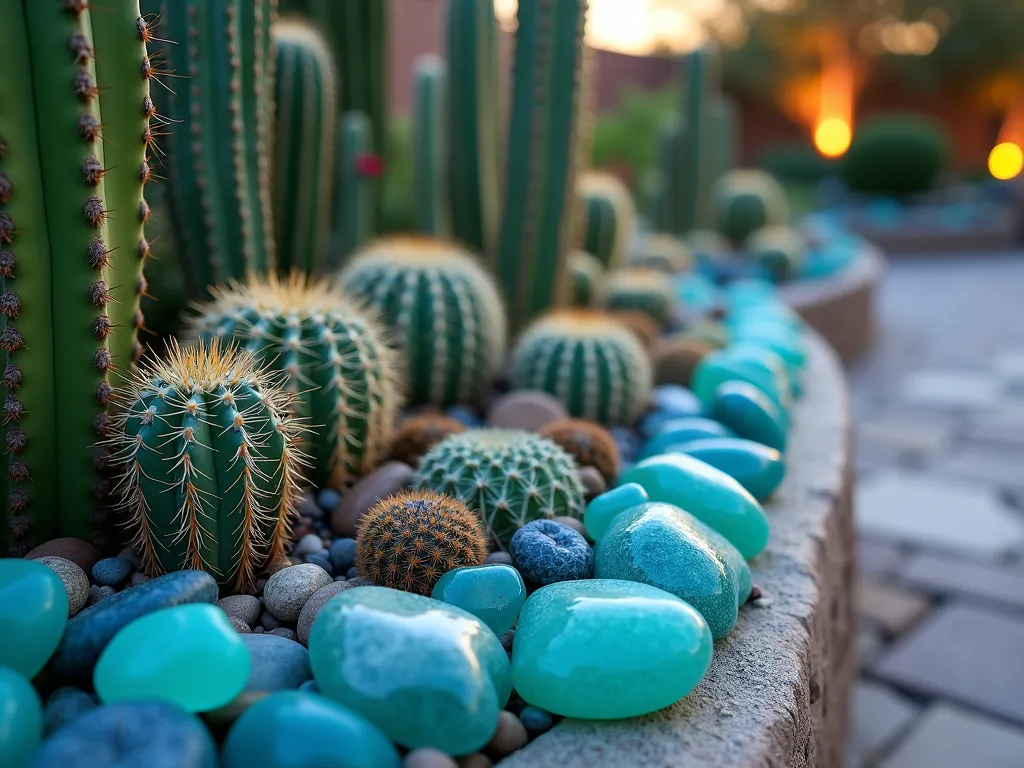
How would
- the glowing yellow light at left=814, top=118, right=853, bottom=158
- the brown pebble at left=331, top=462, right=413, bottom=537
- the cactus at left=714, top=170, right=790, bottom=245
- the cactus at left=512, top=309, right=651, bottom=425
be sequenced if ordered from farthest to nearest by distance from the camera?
the glowing yellow light at left=814, top=118, right=853, bottom=158, the cactus at left=714, top=170, right=790, bottom=245, the cactus at left=512, top=309, right=651, bottom=425, the brown pebble at left=331, top=462, right=413, bottom=537

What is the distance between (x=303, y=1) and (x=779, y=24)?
20385 mm

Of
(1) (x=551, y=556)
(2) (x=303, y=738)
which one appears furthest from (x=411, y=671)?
(1) (x=551, y=556)

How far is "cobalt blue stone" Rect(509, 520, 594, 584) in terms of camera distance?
139cm

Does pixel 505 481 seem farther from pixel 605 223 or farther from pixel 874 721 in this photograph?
pixel 605 223

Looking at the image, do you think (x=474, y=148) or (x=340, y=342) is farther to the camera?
(x=474, y=148)

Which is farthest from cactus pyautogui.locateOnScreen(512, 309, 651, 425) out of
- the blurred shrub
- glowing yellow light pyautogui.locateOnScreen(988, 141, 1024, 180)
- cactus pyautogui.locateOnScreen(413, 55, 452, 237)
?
glowing yellow light pyautogui.locateOnScreen(988, 141, 1024, 180)

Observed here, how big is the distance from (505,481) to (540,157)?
1475mm

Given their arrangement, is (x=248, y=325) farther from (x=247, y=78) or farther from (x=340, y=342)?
(x=247, y=78)

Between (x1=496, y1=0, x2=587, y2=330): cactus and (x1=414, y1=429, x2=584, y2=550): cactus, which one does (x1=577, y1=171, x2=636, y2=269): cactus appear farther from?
(x1=414, y1=429, x2=584, y2=550): cactus

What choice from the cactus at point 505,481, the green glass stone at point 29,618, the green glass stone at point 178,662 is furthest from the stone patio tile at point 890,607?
the green glass stone at point 29,618

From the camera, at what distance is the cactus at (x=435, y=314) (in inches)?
93.5

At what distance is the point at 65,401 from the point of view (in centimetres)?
143

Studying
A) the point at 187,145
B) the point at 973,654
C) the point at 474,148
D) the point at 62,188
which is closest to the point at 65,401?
the point at 62,188

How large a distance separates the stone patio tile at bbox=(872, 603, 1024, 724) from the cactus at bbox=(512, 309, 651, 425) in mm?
1080
